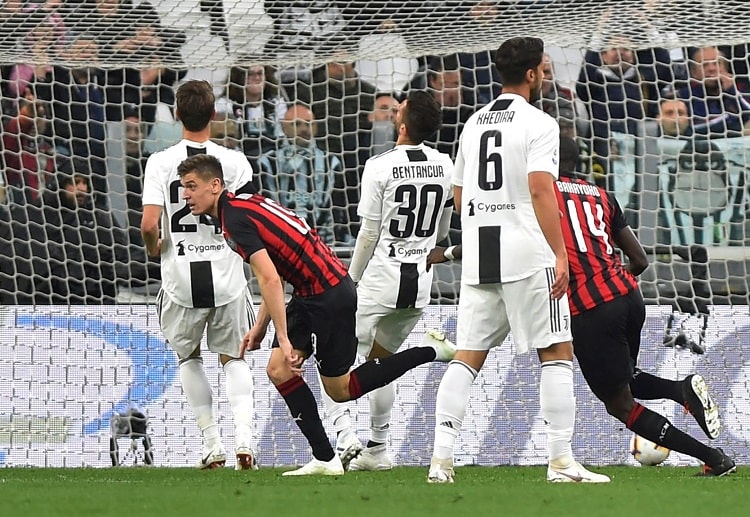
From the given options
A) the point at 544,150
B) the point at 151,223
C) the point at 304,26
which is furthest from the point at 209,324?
the point at 304,26

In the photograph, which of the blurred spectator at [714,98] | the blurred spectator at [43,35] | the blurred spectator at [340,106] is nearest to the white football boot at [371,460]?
the blurred spectator at [340,106]

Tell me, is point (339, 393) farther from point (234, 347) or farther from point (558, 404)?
point (558, 404)

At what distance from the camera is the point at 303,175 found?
9.46 m

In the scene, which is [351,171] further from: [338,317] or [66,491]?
[66,491]

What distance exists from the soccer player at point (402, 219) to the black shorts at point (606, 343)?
0.92m

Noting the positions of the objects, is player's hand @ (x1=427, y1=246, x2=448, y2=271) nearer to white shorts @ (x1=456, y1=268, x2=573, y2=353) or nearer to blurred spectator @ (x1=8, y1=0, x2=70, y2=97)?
white shorts @ (x1=456, y1=268, x2=573, y2=353)

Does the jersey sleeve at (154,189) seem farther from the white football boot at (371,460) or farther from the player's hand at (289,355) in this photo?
the white football boot at (371,460)

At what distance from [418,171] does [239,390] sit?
151 cm

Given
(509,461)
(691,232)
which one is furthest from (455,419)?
(691,232)

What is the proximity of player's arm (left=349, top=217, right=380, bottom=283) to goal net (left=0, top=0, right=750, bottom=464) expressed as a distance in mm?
1585

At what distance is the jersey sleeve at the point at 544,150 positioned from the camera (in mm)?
5523

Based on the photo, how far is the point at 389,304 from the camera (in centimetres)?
715

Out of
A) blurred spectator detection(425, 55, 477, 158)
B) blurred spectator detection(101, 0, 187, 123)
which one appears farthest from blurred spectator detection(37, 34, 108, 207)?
blurred spectator detection(425, 55, 477, 158)

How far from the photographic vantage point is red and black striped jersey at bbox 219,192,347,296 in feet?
19.8
